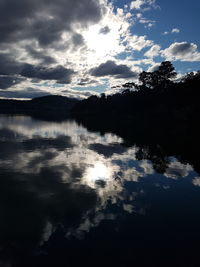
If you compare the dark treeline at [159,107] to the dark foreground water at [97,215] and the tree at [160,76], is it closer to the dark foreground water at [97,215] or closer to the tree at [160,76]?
the tree at [160,76]

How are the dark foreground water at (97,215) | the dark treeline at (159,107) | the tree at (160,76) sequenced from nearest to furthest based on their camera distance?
the dark foreground water at (97,215) < the dark treeline at (159,107) < the tree at (160,76)

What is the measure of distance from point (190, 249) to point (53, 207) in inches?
325

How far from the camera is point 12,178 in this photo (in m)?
19.6

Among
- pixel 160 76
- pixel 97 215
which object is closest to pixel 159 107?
pixel 160 76

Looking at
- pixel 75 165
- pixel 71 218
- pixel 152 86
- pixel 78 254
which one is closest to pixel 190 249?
pixel 78 254

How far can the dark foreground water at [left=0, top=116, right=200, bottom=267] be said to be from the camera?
31.9 ft

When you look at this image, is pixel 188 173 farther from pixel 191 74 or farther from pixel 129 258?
pixel 191 74

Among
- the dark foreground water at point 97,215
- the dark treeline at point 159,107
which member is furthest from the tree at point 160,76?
the dark foreground water at point 97,215

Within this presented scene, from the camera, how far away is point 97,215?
44.0 feet

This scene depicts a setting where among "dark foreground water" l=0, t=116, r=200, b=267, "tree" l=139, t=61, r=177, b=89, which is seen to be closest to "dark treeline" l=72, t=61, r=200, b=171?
"tree" l=139, t=61, r=177, b=89

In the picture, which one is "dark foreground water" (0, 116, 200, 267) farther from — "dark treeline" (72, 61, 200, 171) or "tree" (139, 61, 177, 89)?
"tree" (139, 61, 177, 89)

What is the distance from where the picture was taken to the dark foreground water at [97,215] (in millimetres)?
9711

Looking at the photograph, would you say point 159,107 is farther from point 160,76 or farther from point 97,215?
point 97,215

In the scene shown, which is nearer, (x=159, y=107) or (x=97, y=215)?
(x=97, y=215)
